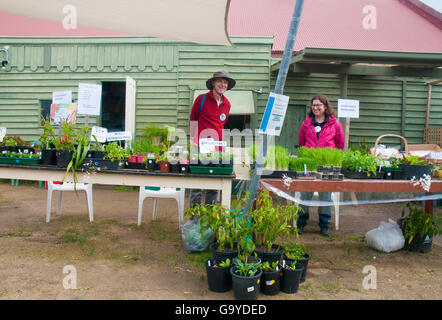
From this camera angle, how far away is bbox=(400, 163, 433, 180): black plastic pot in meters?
3.05

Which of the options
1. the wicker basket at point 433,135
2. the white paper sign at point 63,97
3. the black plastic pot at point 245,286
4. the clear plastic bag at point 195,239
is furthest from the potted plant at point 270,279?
the wicker basket at point 433,135

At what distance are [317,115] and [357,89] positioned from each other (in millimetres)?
3978

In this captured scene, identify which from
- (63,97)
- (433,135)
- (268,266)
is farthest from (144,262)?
(433,135)

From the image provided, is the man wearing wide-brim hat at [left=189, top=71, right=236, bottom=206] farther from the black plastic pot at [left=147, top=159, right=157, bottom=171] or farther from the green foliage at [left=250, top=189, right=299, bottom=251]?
the green foliage at [left=250, top=189, right=299, bottom=251]

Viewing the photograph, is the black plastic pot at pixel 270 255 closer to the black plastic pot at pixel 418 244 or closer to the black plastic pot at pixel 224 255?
the black plastic pot at pixel 224 255

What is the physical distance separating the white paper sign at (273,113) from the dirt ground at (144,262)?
1224mm

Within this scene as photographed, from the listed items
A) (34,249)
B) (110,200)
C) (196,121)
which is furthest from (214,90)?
(110,200)

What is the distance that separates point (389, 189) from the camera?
9.63ft

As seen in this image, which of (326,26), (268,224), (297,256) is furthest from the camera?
(326,26)

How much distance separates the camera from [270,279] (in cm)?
246

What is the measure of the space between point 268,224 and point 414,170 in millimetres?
1526

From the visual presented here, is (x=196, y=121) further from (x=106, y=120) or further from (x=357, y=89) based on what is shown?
(x=106, y=120)

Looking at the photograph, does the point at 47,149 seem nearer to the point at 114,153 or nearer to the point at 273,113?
the point at 114,153

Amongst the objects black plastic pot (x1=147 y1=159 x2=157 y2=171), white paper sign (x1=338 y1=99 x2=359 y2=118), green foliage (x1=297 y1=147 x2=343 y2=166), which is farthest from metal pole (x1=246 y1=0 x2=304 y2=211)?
white paper sign (x1=338 y1=99 x2=359 y2=118)
